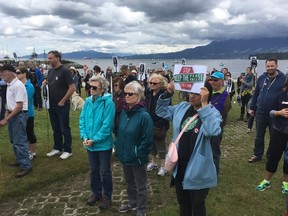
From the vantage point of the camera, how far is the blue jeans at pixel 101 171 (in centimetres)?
485

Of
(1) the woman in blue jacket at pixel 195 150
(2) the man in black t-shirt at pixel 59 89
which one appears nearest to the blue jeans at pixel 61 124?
(2) the man in black t-shirt at pixel 59 89

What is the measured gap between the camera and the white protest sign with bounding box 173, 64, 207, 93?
130 inches

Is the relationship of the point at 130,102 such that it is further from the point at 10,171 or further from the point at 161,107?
the point at 10,171

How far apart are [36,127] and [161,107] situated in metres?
8.16

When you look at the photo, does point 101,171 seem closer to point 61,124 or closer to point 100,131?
point 100,131

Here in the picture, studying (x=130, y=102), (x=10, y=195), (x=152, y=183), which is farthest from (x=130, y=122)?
(x=10, y=195)

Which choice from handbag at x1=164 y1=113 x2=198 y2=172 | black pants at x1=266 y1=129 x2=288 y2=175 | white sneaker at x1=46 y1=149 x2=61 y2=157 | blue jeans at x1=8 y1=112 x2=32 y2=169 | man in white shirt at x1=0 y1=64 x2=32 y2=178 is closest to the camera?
handbag at x1=164 y1=113 x2=198 y2=172

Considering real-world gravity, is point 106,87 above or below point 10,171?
above

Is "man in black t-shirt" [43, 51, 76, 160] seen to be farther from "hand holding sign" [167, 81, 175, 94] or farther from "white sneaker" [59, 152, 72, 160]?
"hand holding sign" [167, 81, 175, 94]

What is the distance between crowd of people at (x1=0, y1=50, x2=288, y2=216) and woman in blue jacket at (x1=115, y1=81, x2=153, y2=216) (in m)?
0.02

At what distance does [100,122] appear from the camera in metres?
4.84

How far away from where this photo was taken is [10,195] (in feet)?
18.4

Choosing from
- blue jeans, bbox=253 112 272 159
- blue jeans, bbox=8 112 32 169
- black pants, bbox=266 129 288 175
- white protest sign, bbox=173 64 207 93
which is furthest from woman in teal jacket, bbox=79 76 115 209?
blue jeans, bbox=253 112 272 159

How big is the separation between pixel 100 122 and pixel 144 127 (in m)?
0.86
